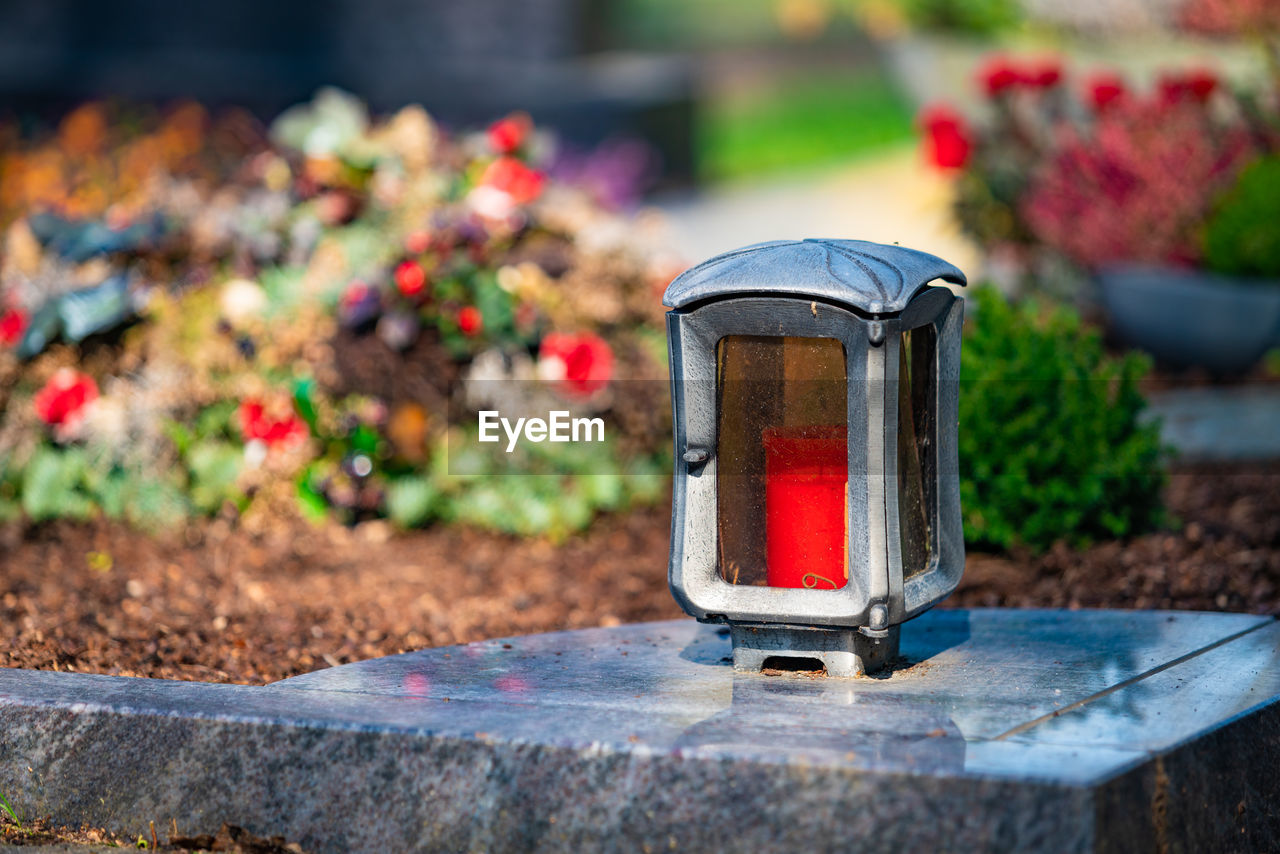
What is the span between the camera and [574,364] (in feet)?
18.4

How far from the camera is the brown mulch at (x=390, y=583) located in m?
3.99

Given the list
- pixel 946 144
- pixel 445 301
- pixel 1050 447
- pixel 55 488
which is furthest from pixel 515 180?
pixel 946 144

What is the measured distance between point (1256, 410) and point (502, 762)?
5.34m

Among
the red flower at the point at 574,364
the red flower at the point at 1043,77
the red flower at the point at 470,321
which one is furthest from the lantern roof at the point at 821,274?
the red flower at the point at 1043,77

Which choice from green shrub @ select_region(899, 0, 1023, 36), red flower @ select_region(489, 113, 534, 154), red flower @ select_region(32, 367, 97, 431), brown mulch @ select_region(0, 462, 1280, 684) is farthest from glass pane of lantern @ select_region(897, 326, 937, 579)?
green shrub @ select_region(899, 0, 1023, 36)

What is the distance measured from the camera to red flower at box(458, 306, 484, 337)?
5602 mm

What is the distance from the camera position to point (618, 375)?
577cm

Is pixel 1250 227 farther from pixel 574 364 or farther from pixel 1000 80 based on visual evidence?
pixel 574 364

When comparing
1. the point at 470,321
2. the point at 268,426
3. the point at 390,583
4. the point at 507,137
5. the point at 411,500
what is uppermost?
the point at 507,137

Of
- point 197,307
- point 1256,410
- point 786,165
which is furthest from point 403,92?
point 1256,410

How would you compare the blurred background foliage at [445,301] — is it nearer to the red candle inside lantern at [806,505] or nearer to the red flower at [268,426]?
the red flower at [268,426]

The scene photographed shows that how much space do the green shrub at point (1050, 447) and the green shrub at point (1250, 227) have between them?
10.9 feet

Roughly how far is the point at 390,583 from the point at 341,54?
12011 millimetres

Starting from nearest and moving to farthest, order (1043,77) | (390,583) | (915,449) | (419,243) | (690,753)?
(690,753) < (915,449) < (390,583) < (419,243) < (1043,77)
